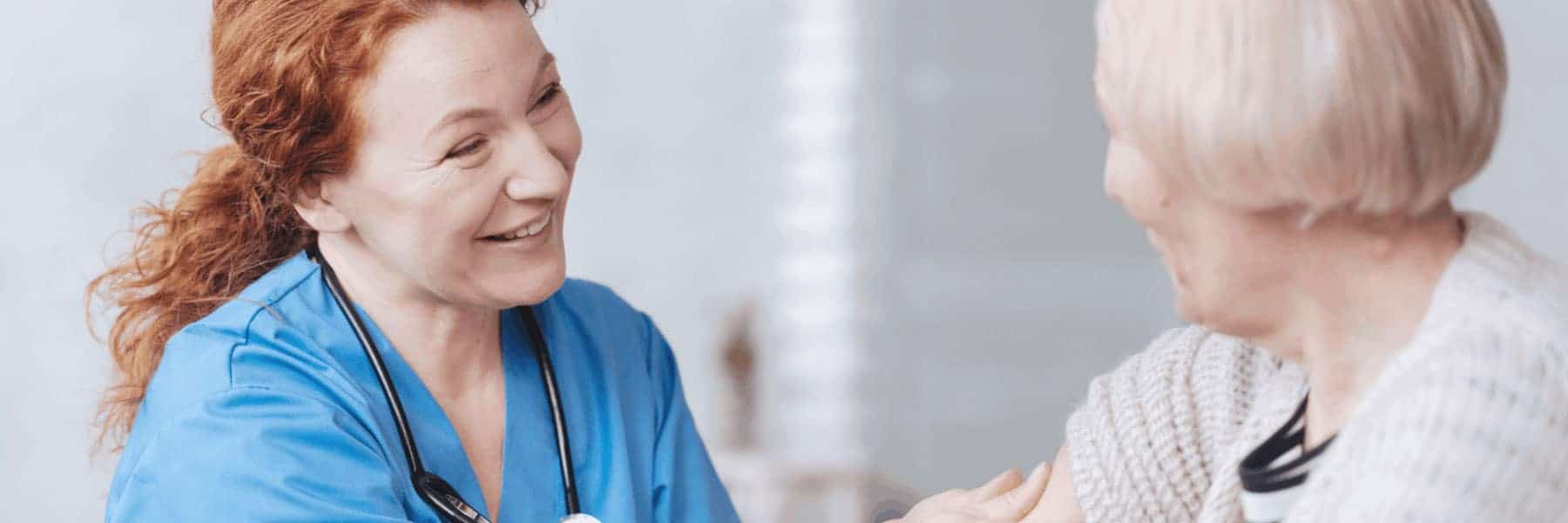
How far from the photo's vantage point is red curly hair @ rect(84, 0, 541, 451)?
1251 mm

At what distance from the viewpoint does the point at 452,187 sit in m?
1.27

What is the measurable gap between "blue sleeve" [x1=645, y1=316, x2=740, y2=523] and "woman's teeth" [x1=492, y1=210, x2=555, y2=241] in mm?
309

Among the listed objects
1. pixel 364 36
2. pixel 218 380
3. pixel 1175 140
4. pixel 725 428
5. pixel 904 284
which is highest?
pixel 364 36

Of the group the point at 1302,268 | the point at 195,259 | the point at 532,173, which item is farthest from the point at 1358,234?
the point at 195,259

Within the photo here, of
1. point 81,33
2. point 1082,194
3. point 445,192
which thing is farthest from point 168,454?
point 1082,194

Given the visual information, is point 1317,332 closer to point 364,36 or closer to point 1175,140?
point 1175,140

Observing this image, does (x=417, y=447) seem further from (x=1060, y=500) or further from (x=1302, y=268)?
(x=1302, y=268)

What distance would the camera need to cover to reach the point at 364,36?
4.08 feet

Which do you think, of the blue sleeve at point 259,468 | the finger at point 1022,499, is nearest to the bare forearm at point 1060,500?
the finger at point 1022,499

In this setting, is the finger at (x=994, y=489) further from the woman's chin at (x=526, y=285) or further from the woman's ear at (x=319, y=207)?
the woman's ear at (x=319, y=207)

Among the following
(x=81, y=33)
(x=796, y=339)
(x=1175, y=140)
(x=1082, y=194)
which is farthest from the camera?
(x=796, y=339)

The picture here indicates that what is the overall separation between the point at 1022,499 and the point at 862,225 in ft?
5.65

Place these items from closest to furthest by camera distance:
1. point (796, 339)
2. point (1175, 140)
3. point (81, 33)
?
1. point (1175, 140)
2. point (81, 33)
3. point (796, 339)

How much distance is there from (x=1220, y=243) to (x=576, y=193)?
214cm
